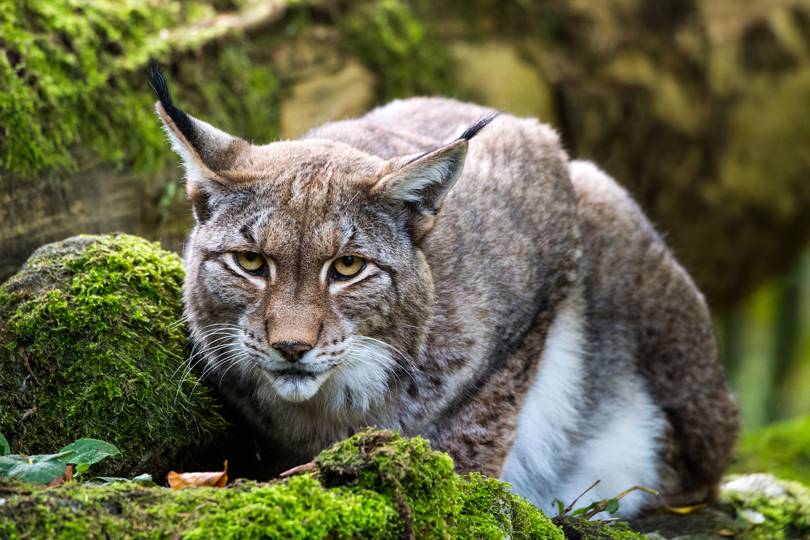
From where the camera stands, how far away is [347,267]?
4.87 metres

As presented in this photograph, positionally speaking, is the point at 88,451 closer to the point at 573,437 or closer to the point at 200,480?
the point at 200,480

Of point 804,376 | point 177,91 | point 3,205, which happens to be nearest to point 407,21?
point 177,91

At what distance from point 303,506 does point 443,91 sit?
7.05 m

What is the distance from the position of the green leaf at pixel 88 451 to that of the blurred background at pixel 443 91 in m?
2.28

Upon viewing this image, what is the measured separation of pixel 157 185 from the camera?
747cm

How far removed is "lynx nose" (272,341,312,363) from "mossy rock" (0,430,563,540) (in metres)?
0.69

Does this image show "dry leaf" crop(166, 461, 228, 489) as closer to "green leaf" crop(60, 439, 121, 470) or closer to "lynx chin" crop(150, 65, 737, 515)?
"green leaf" crop(60, 439, 121, 470)

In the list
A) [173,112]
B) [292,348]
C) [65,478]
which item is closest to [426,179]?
[292,348]

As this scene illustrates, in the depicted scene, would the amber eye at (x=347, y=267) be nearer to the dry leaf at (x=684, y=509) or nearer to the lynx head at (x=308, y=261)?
the lynx head at (x=308, y=261)

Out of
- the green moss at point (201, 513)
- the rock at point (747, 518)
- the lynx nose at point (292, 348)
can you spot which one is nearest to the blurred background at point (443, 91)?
the lynx nose at point (292, 348)

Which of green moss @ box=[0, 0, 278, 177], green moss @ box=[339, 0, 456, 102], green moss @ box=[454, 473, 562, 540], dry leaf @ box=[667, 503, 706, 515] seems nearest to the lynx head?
green moss @ box=[454, 473, 562, 540]

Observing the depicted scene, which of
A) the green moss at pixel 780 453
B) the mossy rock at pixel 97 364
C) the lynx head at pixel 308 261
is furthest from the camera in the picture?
the green moss at pixel 780 453

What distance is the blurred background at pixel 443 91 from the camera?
22.0ft

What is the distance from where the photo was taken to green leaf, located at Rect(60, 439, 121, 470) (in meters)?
4.23
